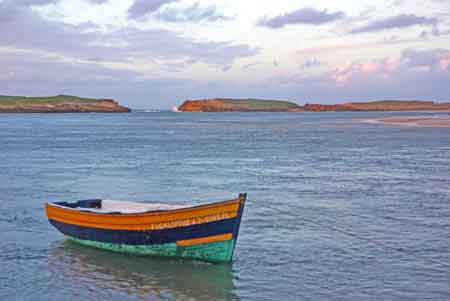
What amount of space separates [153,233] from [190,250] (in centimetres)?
104

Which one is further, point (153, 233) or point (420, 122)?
point (420, 122)

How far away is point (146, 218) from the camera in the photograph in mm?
14812

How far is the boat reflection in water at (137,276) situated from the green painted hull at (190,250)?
0.50 ft

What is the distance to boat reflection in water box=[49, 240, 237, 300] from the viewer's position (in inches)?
501

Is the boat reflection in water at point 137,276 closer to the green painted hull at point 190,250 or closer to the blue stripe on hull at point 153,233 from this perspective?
the green painted hull at point 190,250

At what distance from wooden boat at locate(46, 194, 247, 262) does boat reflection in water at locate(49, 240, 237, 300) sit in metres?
0.25

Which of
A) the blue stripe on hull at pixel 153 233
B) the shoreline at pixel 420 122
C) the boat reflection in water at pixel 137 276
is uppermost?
the shoreline at pixel 420 122

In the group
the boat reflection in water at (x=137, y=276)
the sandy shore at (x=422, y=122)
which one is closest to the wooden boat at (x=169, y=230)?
the boat reflection in water at (x=137, y=276)

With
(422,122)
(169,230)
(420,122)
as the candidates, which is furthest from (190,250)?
(420,122)

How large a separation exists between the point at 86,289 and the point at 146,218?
97.8 inches

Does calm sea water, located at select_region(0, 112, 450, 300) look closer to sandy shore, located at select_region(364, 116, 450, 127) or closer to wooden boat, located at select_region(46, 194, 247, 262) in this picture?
wooden boat, located at select_region(46, 194, 247, 262)

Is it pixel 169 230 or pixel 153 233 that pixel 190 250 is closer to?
pixel 169 230

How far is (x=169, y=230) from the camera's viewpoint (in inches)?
579

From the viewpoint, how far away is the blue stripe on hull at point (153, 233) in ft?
46.8
